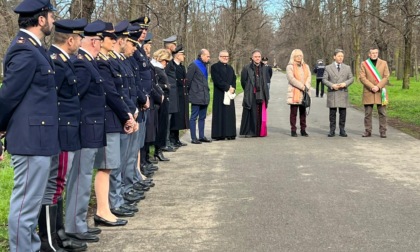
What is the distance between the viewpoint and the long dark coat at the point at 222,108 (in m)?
12.1

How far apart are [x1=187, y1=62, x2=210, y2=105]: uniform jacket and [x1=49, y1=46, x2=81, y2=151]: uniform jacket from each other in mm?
7104

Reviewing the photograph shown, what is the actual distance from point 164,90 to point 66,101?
492 cm

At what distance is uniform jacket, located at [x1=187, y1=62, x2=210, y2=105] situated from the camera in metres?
11.6

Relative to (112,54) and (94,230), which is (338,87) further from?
(94,230)

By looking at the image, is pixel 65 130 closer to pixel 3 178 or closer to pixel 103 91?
pixel 103 91

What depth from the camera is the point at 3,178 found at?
25.3 ft

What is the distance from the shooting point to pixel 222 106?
12266 mm

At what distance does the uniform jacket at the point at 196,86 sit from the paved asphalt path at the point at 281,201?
1.15 meters

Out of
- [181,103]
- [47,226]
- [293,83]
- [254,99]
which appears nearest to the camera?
[47,226]

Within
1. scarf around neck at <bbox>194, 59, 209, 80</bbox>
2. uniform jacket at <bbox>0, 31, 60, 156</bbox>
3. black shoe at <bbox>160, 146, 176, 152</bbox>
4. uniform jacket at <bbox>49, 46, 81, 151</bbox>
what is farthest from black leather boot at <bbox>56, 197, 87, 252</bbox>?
scarf around neck at <bbox>194, 59, 209, 80</bbox>

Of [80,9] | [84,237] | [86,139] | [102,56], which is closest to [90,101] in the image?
[86,139]

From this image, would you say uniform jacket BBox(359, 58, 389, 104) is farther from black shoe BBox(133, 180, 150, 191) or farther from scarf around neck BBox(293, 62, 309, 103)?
→ black shoe BBox(133, 180, 150, 191)

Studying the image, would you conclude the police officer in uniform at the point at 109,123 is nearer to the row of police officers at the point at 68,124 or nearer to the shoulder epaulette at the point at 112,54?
the row of police officers at the point at 68,124

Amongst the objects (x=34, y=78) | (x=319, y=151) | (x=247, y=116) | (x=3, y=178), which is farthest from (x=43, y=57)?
(x=247, y=116)
